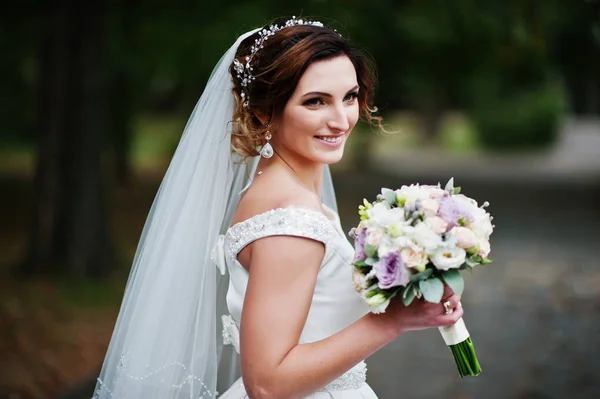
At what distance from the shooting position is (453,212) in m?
2.17

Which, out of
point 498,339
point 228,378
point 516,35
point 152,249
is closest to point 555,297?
point 498,339

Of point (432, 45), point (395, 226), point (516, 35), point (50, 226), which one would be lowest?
point (50, 226)

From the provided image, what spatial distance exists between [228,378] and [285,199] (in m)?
1.46

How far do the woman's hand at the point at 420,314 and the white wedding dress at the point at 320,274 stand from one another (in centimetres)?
23

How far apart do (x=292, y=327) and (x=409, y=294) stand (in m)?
0.31

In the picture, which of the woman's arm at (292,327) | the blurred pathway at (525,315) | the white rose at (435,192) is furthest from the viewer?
the blurred pathway at (525,315)

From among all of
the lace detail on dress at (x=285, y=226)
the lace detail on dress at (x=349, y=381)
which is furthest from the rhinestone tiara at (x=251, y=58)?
the lace detail on dress at (x=349, y=381)

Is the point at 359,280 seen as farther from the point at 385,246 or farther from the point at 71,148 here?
the point at 71,148

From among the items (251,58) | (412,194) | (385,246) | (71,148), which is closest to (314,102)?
(251,58)

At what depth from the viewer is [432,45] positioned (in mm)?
14914

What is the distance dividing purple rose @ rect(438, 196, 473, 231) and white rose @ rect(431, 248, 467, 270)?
0.09m

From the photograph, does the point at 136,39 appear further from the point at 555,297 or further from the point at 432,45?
the point at 555,297

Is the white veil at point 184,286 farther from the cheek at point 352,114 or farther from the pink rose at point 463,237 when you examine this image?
the pink rose at point 463,237

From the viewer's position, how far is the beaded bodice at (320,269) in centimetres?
219
